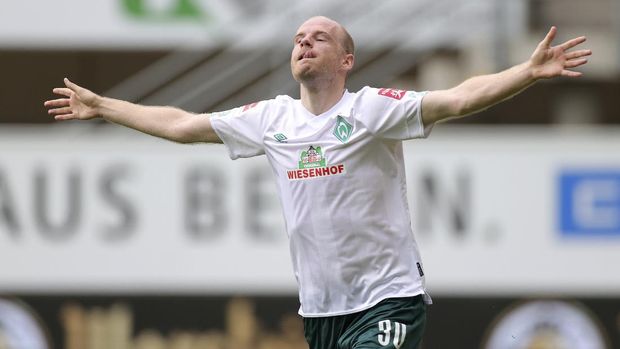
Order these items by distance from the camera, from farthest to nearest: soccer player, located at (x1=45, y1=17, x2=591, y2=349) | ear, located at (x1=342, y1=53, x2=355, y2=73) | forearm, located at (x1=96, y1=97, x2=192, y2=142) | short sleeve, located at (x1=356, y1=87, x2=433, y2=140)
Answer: forearm, located at (x1=96, y1=97, x2=192, y2=142), ear, located at (x1=342, y1=53, x2=355, y2=73), soccer player, located at (x1=45, y1=17, x2=591, y2=349), short sleeve, located at (x1=356, y1=87, x2=433, y2=140)

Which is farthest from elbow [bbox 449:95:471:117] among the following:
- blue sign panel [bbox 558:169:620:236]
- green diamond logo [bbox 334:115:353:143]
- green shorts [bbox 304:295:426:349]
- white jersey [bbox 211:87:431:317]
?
blue sign panel [bbox 558:169:620:236]

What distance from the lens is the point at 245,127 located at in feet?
24.7

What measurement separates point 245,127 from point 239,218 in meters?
7.57

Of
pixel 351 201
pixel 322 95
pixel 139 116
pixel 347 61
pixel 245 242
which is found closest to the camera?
pixel 351 201

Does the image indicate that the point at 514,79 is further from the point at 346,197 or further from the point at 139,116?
the point at 139,116

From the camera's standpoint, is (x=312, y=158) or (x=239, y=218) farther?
(x=239, y=218)

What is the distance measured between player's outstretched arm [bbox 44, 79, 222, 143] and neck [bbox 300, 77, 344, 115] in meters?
0.57

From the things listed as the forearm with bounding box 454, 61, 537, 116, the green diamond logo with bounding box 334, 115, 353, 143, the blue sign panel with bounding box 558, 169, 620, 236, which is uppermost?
the forearm with bounding box 454, 61, 537, 116

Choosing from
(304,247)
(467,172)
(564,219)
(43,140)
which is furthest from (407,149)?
(304,247)

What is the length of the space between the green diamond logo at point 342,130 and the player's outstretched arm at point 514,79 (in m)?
0.48

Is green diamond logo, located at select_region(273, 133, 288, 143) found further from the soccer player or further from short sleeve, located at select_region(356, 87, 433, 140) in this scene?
short sleeve, located at select_region(356, 87, 433, 140)

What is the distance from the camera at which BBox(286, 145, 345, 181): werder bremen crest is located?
23.6 ft

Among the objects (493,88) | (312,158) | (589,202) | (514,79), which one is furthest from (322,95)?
(589,202)

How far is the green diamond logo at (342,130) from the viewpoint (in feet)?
23.6
